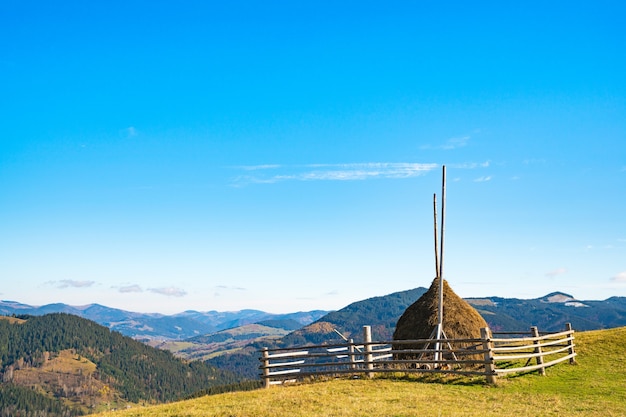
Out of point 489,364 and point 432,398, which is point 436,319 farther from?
point 432,398

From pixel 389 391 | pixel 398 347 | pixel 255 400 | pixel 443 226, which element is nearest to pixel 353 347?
pixel 398 347

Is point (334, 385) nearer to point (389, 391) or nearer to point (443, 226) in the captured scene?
point (389, 391)

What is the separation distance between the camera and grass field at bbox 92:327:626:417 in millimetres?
16812

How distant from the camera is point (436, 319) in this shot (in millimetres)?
27625

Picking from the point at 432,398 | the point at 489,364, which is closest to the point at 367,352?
the point at 489,364

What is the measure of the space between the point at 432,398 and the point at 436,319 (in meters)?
9.53

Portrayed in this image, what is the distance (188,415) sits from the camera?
1750 centimetres

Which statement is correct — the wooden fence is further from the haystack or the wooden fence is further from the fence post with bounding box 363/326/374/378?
the haystack

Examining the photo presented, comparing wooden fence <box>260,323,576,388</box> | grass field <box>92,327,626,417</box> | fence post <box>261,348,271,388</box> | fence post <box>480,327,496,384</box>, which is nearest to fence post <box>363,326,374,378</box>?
wooden fence <box>260,323,576,388</box>

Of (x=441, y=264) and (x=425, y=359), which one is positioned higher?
(x=441, y=264)

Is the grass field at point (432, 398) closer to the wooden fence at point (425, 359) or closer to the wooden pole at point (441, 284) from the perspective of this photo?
the wooden fence at point (425, 359)

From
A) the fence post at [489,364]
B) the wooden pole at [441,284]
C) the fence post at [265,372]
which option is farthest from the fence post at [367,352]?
the fence post at [489,364]

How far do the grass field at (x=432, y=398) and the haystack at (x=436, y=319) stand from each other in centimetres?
457

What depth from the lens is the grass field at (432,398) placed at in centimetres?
1681
